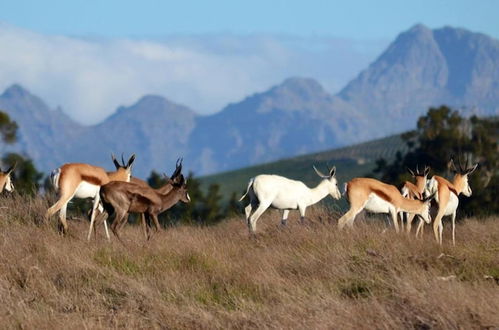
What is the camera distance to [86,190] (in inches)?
734

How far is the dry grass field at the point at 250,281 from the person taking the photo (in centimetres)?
1043

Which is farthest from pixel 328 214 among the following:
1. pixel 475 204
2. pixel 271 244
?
pixel 475 204

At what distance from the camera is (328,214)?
69.2ft

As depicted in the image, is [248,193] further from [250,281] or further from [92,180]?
[250,281]

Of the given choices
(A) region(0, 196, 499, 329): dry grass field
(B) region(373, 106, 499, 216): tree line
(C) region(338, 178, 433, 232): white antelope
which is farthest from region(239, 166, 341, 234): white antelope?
(B) region(373, 106, 499, 216): tree line

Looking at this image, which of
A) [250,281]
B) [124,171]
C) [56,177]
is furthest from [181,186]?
[250,281]

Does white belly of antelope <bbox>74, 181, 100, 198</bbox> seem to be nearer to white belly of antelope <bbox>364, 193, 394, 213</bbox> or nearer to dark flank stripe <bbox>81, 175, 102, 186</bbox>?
dark flank stripe <bbox>81, 175, 102, 186</bbox>

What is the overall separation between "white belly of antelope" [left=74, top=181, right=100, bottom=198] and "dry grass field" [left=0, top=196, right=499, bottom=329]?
1.91 metres

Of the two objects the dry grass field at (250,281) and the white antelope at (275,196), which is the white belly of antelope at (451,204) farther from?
the dry grass field at (250,281)

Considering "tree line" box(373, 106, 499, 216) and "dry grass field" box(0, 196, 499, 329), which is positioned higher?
"dry grass field" box(0, 196, 499, 329)

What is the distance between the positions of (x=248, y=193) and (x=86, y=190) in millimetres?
3422

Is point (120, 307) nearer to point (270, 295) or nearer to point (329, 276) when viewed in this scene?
point (270, 295)

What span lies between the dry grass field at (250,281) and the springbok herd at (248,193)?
39.8 inches

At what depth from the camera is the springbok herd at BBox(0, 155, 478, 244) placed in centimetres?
1745
